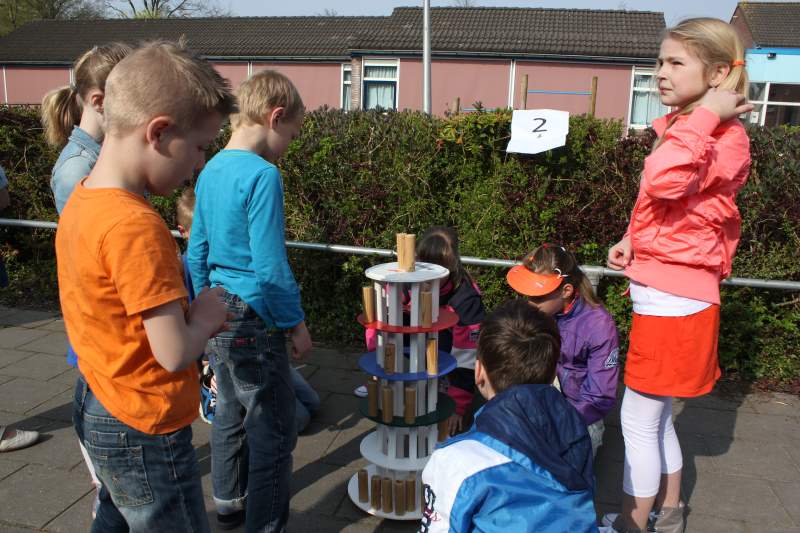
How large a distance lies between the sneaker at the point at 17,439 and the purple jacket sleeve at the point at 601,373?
298 centimetres

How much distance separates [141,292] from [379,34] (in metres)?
28.7

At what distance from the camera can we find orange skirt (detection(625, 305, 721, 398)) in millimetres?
2441

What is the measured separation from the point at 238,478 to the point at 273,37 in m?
33.9

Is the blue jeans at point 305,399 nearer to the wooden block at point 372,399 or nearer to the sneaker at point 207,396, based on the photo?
the sneaker at point 207,396

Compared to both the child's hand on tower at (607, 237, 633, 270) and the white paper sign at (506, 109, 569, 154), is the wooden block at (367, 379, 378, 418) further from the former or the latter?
the white paper sign at (506, 109, 569, 154)

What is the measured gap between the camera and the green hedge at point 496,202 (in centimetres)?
451

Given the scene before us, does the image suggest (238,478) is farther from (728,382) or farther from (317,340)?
(728,382)

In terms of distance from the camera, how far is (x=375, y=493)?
2926 millimetres

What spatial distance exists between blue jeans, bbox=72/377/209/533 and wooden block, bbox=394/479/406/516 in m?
1.26

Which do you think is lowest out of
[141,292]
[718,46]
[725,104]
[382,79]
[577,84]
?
[141,292]

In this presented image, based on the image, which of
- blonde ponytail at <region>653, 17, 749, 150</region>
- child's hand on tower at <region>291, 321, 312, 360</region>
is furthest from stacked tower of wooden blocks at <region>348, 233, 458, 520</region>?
blonde ponytail at <region>653, 17, 749, 150</region>

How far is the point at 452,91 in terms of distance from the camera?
27375mm

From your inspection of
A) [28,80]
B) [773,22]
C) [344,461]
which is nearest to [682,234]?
[344,461]

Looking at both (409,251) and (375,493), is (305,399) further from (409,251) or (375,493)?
(409,251)
